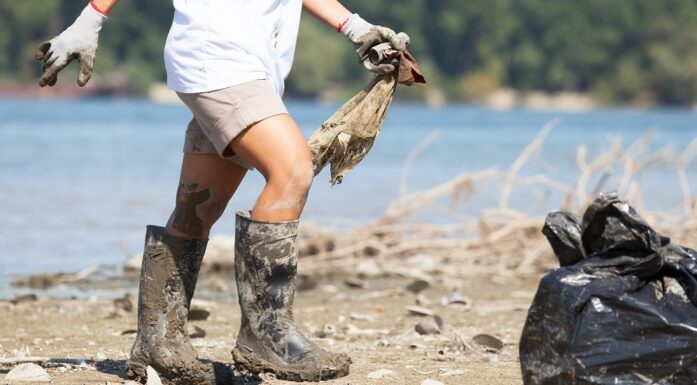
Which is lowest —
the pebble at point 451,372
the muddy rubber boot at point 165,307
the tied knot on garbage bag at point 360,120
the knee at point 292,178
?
the pebble at point 451,372

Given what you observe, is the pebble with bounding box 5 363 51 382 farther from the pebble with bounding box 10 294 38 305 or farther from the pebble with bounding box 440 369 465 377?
the pebble with bounding box 10 294 38 305

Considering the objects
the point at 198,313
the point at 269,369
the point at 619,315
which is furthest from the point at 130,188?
the point at 619,315

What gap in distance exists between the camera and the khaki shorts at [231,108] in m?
3.65

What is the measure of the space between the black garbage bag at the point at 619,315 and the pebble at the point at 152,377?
1211mm

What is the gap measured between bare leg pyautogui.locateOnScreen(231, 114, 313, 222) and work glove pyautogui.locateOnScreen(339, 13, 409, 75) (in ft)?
1.54

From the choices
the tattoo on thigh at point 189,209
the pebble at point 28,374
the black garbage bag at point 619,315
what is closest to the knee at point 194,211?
the tattoo on thigh at point 189,209

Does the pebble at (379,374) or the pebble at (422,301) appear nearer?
the pebble at (379,374)

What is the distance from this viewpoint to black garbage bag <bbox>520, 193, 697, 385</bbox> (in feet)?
11.0

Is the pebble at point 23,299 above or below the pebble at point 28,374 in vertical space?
below

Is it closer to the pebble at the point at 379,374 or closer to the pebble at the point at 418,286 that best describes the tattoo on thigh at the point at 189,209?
the pebble at the point at 379,374

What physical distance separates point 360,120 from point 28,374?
1.39 m

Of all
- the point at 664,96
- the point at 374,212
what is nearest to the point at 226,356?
the point at 374,212

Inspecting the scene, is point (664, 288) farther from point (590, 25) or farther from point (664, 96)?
point (590, 25)

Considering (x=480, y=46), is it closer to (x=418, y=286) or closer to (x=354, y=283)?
(x=354, y=283)
